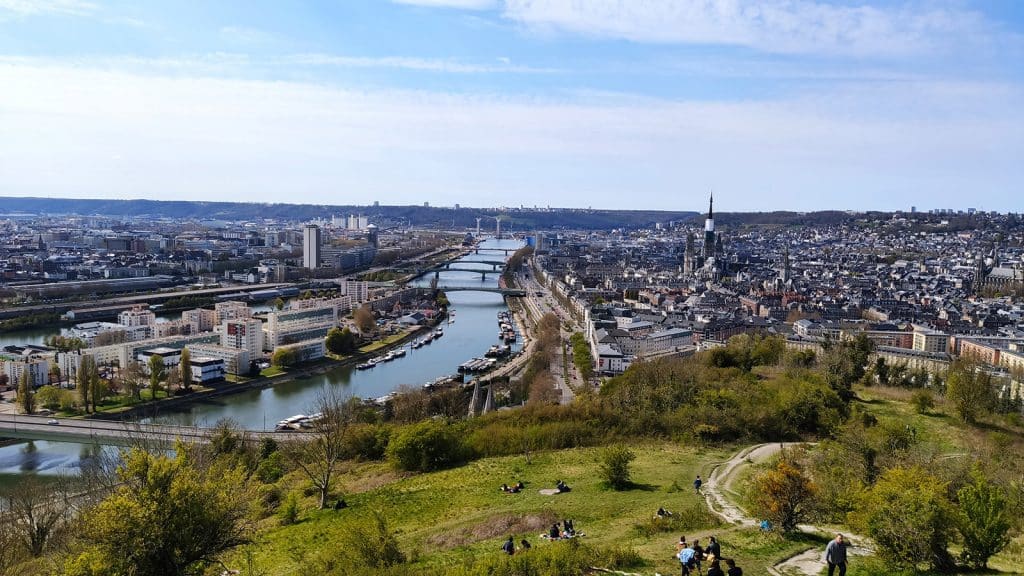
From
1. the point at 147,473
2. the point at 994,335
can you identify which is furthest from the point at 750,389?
the point at 994,335

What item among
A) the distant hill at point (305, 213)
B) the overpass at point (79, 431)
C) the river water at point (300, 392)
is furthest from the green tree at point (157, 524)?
the distant hill at point (305, 213)

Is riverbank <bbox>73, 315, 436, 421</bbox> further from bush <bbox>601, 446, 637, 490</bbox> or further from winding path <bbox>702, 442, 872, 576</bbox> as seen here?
winding path <bbox>702, 442, 872, 576</bbox>

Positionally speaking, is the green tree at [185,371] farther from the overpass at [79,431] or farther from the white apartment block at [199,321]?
the white apartment block at [199,321]

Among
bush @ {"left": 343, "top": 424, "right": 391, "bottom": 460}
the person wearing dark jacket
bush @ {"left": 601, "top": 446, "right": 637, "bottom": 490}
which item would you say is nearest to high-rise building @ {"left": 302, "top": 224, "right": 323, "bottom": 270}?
bush @ {"left": 343, "top": 424, "right": 391, "bottom": 460}

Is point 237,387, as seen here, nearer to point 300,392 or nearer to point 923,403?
point 300,392

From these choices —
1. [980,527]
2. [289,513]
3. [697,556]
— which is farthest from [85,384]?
[980,527]

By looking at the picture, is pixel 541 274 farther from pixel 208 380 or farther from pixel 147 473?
pixel 147 473
